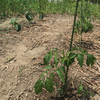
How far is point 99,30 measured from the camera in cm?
282

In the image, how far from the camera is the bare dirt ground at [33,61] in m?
1.36

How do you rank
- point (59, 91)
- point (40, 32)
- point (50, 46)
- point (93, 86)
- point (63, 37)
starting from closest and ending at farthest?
point (59, 91)
point (93, 86)
point (50, 46)
point (63, 37)
point (40, 32)

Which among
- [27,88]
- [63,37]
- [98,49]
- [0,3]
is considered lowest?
[27,88]

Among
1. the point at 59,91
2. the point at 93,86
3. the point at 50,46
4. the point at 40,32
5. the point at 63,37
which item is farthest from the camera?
the point at 40,32

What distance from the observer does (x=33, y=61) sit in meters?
1.80

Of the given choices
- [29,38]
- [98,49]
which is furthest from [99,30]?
[29,38]

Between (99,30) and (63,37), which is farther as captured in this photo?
(99,30)

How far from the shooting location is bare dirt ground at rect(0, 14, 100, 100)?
1.36 m

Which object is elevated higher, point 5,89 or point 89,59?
point 89,59

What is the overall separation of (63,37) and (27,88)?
1420mm

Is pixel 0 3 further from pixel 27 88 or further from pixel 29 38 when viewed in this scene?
pixel 27 88

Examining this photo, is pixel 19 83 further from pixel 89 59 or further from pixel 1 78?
pixel 89 59

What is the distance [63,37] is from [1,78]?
1489 millimetres

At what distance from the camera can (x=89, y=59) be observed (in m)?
0.90
